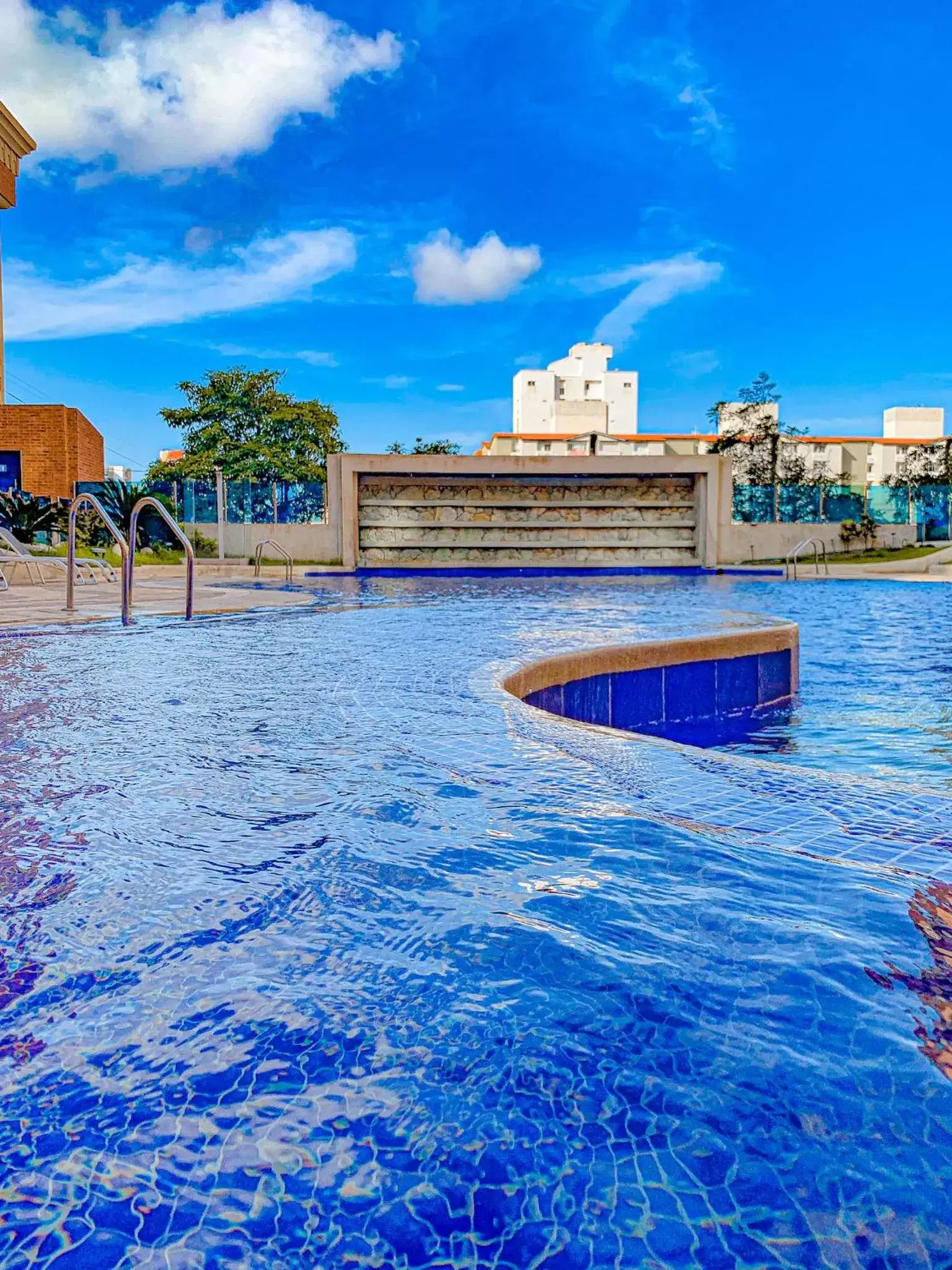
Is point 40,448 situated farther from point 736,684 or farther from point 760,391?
point 760,391

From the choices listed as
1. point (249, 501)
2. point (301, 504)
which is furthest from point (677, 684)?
point (249, 501)

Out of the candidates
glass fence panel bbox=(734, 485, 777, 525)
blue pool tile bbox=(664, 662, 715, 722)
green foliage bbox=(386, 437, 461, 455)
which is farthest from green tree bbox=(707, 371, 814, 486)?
blue pool tile bbox=(664, 662, 715, 722)

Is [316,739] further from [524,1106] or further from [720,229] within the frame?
[720,229]

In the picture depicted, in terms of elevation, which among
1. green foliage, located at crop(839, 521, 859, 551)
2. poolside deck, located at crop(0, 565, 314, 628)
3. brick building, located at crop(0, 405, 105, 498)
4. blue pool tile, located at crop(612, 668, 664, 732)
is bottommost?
blue pool tile, located at crop(612, 668, 664, 732)

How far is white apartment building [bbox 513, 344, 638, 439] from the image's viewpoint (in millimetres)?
68312

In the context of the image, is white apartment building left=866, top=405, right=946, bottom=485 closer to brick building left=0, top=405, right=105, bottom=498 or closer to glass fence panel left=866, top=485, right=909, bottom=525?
glass fence panel left=866, top=485, right=909, bottom=525

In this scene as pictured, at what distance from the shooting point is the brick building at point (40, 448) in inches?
793

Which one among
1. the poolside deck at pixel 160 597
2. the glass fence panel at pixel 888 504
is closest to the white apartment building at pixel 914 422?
the glass fence panel at pixel 888 504

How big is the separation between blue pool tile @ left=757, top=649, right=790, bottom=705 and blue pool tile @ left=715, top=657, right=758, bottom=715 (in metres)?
0.06

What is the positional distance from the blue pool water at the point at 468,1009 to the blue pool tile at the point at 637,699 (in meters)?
2.01

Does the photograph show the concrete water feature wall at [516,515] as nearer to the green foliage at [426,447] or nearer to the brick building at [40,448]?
the brick building at [40,448]

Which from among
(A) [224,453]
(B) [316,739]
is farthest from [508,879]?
(A) [224,453]

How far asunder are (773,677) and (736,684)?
46 centimetres

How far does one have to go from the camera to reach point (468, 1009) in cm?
130
